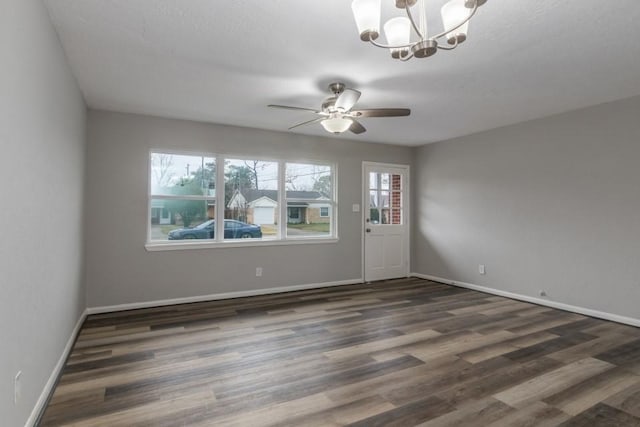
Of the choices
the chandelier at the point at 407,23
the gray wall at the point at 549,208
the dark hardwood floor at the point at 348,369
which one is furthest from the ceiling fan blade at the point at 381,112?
the gray wall at the point at 549,208

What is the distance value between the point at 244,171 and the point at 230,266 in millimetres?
1345

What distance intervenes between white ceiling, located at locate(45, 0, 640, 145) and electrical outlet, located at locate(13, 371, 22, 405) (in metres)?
2.05

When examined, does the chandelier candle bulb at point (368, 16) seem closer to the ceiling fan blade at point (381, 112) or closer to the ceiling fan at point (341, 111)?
the ceiling fan at point (341, 111)

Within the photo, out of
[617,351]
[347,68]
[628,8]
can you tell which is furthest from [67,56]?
[617,351]

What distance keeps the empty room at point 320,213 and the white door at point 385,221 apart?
4cm

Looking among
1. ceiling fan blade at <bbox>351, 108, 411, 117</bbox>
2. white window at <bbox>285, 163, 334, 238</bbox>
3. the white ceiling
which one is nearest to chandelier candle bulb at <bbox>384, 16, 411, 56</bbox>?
the white ceiling

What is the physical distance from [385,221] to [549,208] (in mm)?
2482

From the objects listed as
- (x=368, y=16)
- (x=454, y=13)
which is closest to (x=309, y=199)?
(x=368, y=16)

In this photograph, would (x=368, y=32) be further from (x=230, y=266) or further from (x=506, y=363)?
(x=230, y=266)

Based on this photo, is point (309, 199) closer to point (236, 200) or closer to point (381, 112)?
point (236, 200)

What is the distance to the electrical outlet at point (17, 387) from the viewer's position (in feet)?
5.37

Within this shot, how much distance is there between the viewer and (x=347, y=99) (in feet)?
9.84

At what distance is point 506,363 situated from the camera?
108 inches

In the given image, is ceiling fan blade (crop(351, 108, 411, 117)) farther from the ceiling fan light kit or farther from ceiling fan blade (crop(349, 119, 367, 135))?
ceiling fan blade (crop(349, 119, 367, 135))
